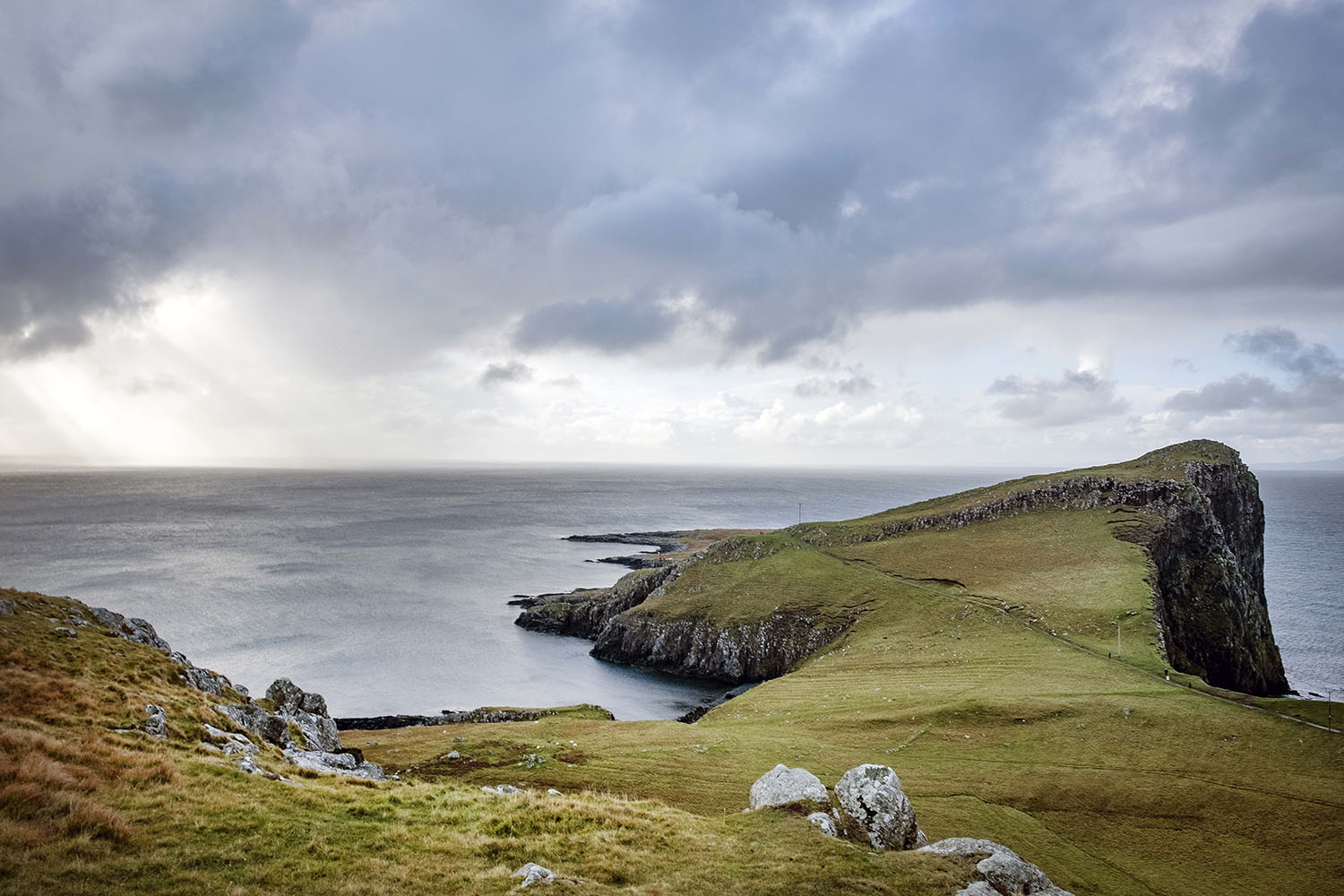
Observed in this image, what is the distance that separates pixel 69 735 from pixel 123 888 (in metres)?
11.1

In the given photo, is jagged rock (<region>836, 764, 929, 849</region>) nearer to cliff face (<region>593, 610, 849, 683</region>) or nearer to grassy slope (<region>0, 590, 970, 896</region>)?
grassy slope (<region>0, 590, 970, 896</region>)

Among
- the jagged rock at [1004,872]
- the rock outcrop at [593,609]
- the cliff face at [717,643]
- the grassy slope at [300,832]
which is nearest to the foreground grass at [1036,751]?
the jagged rock at [1004,872]

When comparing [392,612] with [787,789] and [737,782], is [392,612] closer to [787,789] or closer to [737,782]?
[737,782]

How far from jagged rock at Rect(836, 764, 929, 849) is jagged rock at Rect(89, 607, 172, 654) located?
130ft

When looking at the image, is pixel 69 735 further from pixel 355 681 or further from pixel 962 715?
pixel 355 681

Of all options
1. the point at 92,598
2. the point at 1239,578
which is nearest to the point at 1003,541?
the point at 1239,578

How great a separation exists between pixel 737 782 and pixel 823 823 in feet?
44.9

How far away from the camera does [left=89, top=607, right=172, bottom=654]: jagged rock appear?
37775mm

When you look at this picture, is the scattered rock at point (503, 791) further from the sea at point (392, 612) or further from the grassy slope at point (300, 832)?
the sea at point (392, 612)

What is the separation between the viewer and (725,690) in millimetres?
87125

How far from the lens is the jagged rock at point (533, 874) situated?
16.4 meters

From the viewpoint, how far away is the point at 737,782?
115ft

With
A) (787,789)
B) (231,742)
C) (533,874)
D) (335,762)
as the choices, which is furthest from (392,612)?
(533,874)

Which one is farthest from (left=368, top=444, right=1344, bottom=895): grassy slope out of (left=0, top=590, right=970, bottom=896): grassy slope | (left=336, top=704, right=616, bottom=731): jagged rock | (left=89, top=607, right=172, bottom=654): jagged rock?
(left=89, top=607, right=172, bottom=654): jagged rock
